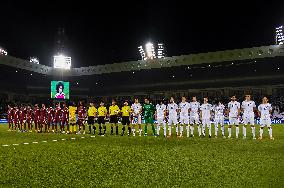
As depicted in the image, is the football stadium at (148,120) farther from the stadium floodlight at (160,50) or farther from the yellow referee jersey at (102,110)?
the stadium floodlight at (160,50)

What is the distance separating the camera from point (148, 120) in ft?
59.8

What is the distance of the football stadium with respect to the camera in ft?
22.2

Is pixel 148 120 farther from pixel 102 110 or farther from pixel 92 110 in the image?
pixel 92 110

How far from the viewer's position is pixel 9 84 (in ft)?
171

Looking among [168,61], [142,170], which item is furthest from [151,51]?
[142,170]

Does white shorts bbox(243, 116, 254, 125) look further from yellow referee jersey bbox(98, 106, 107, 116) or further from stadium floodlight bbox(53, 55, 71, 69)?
stadium floodlight bbox(53, 55, 71, 69)

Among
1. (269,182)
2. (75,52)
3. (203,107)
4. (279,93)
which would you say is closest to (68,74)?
(75,52)

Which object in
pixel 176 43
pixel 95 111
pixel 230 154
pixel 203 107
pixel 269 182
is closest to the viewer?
pixel 269 182

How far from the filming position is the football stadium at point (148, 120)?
6.77m

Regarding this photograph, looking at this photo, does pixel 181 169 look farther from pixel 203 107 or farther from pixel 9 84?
pixel 9 84

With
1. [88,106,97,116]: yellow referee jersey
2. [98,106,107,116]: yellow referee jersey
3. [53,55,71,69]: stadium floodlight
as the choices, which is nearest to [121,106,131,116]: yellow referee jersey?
[98,106,107,116]: yellow referee jersey

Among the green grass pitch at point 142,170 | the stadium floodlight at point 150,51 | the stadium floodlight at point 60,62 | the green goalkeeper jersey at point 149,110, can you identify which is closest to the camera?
the green grass pitch at point 142,170

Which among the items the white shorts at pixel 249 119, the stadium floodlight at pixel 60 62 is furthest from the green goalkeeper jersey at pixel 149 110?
the stadium floodlight at pixel 60 62

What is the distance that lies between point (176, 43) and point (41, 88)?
26.7 metres
